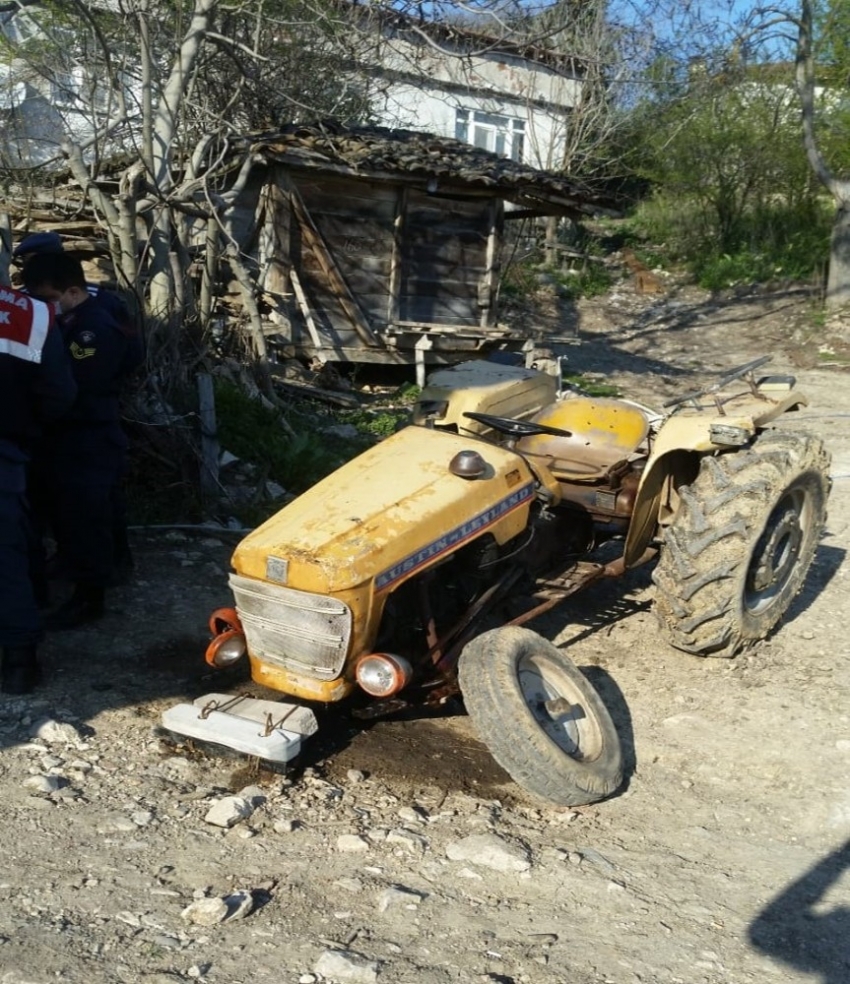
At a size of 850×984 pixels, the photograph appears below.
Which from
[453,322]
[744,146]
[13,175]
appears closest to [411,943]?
[13,175]

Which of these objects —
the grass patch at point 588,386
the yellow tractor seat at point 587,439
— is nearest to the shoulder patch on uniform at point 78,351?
the yellow tractor seat at point 587,439

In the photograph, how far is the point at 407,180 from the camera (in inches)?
544

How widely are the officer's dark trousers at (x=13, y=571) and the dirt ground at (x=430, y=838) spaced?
0.97ft

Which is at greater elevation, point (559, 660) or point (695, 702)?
point (559, 660)

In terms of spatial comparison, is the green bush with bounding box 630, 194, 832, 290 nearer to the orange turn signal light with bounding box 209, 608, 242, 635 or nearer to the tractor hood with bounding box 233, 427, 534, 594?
the tractor hood with bounding box 233, 427, 534, 594

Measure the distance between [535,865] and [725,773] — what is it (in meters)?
1.19

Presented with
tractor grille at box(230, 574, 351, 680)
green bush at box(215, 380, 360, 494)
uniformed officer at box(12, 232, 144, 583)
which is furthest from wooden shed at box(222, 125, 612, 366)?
tractor grille at box(230, 574, 351, 680)

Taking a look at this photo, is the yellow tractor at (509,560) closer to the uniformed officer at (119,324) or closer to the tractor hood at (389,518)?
the tractor hood at (389,518)

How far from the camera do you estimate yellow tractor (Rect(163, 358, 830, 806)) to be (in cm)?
384

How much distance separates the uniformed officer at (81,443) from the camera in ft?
16.9

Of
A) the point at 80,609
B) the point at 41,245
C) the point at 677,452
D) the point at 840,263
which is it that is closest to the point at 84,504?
the point at 80,609

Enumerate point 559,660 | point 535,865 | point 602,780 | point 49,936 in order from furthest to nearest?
point 559,660 → point 602,780 → point 535,865 → point 49,936

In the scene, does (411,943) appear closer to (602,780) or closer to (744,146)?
(602,780)

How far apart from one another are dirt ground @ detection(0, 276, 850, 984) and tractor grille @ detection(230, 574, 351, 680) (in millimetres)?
414
